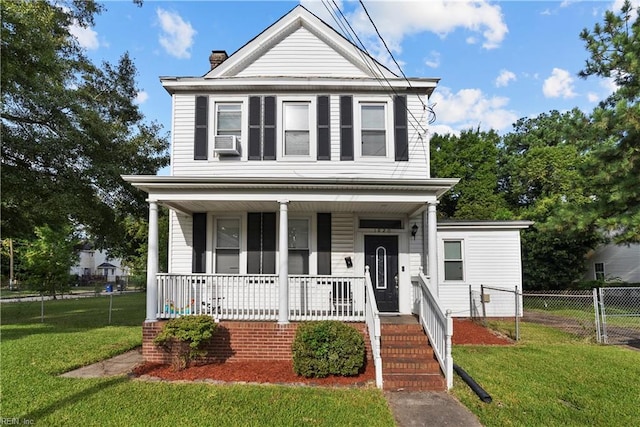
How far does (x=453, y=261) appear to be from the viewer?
1202 centimetres

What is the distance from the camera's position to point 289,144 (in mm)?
9422

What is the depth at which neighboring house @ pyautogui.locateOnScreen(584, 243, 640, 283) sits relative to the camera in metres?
21.9

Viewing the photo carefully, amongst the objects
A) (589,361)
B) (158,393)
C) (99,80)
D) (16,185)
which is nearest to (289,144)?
(158,393)

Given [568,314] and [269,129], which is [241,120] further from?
[568,314]

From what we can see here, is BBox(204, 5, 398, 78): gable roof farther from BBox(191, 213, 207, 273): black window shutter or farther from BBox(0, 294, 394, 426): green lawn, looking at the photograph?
BBox(0, 294, 394, 426): green lawn

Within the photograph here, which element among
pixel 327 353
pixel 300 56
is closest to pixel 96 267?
pixel 300 56

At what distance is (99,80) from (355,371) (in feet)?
60.4

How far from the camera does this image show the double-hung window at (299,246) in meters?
9.29

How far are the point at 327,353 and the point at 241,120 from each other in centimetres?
581

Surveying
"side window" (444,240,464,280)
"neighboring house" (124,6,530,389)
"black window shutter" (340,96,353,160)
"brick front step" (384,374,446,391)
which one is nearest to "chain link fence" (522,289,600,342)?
"side window" (444,240,464,280)

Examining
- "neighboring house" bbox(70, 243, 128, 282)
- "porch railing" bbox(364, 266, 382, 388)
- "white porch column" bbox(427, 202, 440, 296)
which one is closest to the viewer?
"porch railing" bbox(364, 266, 382, 388)

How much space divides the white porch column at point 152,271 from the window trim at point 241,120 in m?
2.18

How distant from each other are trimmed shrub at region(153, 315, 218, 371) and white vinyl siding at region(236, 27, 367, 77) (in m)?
6.17

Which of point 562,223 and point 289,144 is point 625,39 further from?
point 289,144
